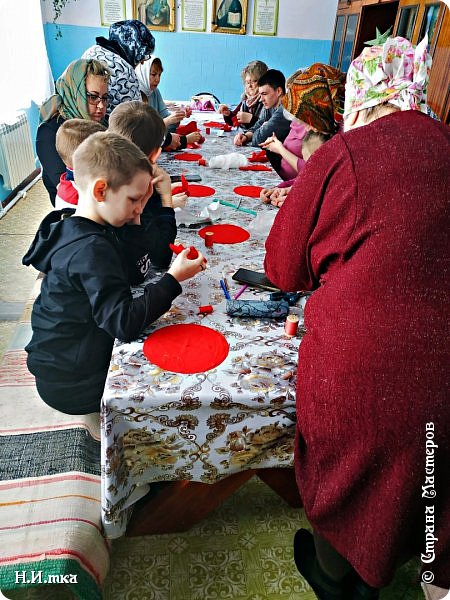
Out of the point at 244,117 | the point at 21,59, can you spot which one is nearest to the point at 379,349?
the point at 244,117

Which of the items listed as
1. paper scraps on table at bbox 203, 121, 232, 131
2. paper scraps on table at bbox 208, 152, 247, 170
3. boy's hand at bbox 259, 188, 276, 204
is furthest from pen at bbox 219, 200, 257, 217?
paper scraps on table at bbox 203, 121, 232, 131

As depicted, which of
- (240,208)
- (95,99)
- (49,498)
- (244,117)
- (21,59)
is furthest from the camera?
(21,59)

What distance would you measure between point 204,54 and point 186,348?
5.72 meters

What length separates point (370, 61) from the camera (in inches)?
42.7

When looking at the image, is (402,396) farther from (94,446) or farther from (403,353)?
(94,446)

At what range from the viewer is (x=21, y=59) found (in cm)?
434

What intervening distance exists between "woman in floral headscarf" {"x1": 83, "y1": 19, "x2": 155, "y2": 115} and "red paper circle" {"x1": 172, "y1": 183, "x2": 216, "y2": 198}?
805 mm

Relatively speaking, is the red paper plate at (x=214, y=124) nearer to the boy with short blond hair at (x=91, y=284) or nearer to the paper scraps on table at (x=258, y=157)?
the paper scraps on table at (x=258, y=157)

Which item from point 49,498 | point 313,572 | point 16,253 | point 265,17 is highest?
point 265,17

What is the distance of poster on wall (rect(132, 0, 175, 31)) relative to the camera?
539 centimetres

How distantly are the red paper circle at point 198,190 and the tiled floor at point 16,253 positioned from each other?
3.74 ft

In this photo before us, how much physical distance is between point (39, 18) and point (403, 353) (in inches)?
221

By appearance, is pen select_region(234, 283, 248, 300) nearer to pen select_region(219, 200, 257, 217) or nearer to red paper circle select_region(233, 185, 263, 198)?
pen select_region(219, 200, 257, 217)

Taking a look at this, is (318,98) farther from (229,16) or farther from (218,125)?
(229,16)
